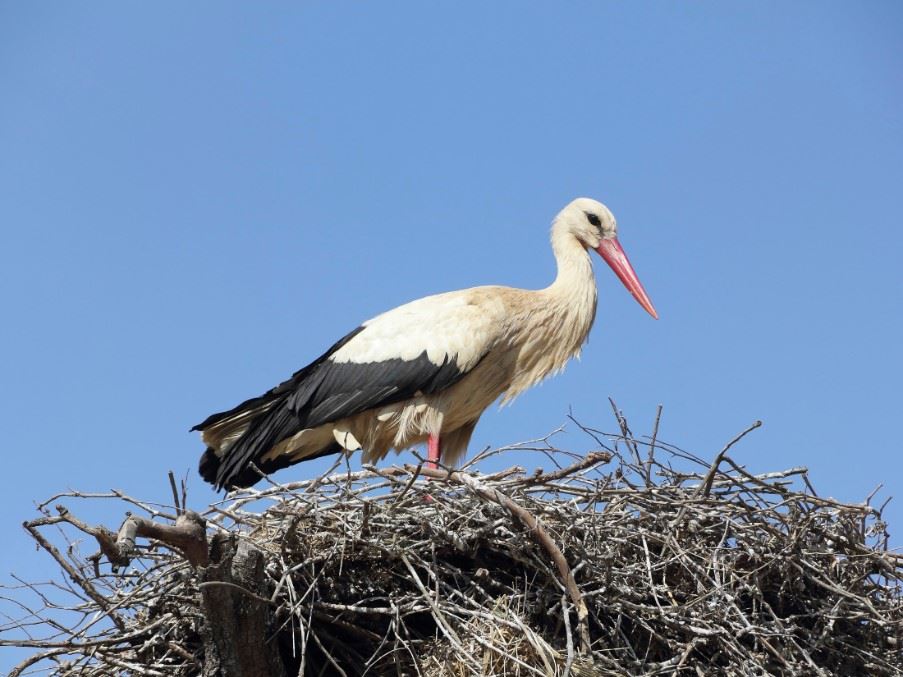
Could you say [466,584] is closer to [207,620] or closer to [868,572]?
[207,620]

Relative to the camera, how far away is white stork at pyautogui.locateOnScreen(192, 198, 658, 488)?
554 centimetres

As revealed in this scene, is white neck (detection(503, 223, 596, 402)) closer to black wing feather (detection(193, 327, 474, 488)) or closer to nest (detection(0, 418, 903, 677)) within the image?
black wing feather (detection(193, 327, 474, 488))

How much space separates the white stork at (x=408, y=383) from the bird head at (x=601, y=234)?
442 mm

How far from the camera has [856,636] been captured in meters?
4.19

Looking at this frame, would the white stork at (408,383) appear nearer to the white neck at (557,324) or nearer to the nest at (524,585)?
the white neck at (557,324)

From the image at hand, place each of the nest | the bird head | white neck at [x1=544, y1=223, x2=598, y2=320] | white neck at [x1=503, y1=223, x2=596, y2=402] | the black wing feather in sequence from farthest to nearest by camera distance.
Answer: the bird head < white neck at [x1=544, y1=223, x2=598, y2=320] < white neck at [x1=503, y1=223, x2=596, y2=402] < the black wing feather < the nest

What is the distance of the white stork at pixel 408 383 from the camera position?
554 centimetres

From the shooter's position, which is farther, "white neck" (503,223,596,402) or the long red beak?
the long red beak

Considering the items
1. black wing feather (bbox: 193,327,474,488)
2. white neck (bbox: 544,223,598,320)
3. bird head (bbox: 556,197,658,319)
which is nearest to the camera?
black wing feather (bbox: 193,327,474,488)

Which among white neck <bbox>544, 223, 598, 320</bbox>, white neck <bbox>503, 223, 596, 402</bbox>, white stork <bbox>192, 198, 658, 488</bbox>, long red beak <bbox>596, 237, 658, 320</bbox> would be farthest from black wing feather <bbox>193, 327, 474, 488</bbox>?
long red beak <bbox>596, 237, 658, 320</bbox>

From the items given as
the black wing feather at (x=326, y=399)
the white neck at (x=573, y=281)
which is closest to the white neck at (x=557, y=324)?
the white neck at (x=573, y=281)

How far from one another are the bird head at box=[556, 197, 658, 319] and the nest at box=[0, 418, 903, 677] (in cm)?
228

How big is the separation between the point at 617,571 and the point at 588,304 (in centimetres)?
233

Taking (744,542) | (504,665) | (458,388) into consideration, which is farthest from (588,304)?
(504,665)
